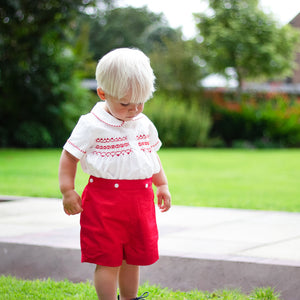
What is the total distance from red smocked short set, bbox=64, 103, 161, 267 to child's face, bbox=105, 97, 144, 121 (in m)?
0.04

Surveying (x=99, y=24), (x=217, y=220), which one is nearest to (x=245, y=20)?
(x=99, y=24)

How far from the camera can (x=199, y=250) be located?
3680mm

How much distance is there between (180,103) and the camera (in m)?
25.6

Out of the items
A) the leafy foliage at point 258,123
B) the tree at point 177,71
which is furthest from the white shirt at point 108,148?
the tree at point 177,71

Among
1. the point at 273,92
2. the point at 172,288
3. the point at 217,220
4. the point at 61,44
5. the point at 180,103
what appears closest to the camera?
the point at 172,288

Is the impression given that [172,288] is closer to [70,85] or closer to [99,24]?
[70,85]

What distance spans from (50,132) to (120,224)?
63.4 feet

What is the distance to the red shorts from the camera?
2.60 meters

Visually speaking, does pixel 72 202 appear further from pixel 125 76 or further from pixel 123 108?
pixel 125 76

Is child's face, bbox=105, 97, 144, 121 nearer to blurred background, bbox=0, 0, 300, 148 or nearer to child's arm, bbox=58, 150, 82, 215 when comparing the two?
child's arm, bbox=58, 150, 82, 215

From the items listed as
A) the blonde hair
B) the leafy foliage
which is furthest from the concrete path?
the leafy foliage

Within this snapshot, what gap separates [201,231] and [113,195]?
1.98 meters

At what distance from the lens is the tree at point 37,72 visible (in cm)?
1884

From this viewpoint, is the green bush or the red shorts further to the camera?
the green bush
